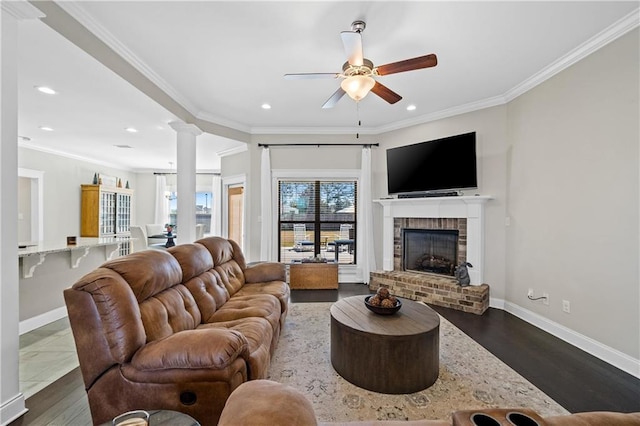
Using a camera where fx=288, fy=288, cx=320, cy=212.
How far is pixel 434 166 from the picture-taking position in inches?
173

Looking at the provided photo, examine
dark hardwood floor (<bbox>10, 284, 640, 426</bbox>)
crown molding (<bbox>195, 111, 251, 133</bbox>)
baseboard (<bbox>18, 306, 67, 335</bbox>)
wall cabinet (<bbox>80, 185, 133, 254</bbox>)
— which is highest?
crown molding (<bbox>195, 111, 251, 133</bbox>)

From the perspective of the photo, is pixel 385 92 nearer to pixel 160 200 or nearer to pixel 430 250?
pixel 430 250

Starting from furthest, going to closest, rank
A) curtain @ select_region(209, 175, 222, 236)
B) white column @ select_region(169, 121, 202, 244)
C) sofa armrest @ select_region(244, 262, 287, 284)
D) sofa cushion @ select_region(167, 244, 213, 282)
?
curtain @ select_region(209, 175, 222, 236) → white column @ select_region(169, 121, 202, 244) → sofa armrest @ select_region(244, 262, 287, 284) → sofa cushion @ select_region(167, 244, 213, 282)

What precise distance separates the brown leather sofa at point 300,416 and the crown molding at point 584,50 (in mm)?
3066

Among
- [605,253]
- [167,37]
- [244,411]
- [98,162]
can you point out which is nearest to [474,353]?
[605,253]

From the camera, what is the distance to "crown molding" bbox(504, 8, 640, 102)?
2.42 m

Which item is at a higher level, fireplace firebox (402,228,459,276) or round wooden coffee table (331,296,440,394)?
fireplace firebox (402,228,459,276)

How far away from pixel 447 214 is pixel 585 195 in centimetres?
169

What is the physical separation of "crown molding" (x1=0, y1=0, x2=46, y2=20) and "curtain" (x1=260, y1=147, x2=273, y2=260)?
3.47 m

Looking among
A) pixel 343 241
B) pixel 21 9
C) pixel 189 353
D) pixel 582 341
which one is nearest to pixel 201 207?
pixel 343 241

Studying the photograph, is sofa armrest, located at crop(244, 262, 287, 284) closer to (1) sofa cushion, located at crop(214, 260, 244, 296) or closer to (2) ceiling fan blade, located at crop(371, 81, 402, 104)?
(1) sofa cushion, located at crop(214, 260, 244, 296)

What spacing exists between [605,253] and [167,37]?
4465 millimetres

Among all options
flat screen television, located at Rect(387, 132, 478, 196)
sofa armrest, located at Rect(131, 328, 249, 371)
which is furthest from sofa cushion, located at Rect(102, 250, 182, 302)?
flat screen television, located at Rect(387, 132, 478, 196)

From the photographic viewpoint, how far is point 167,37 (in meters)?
2.60
